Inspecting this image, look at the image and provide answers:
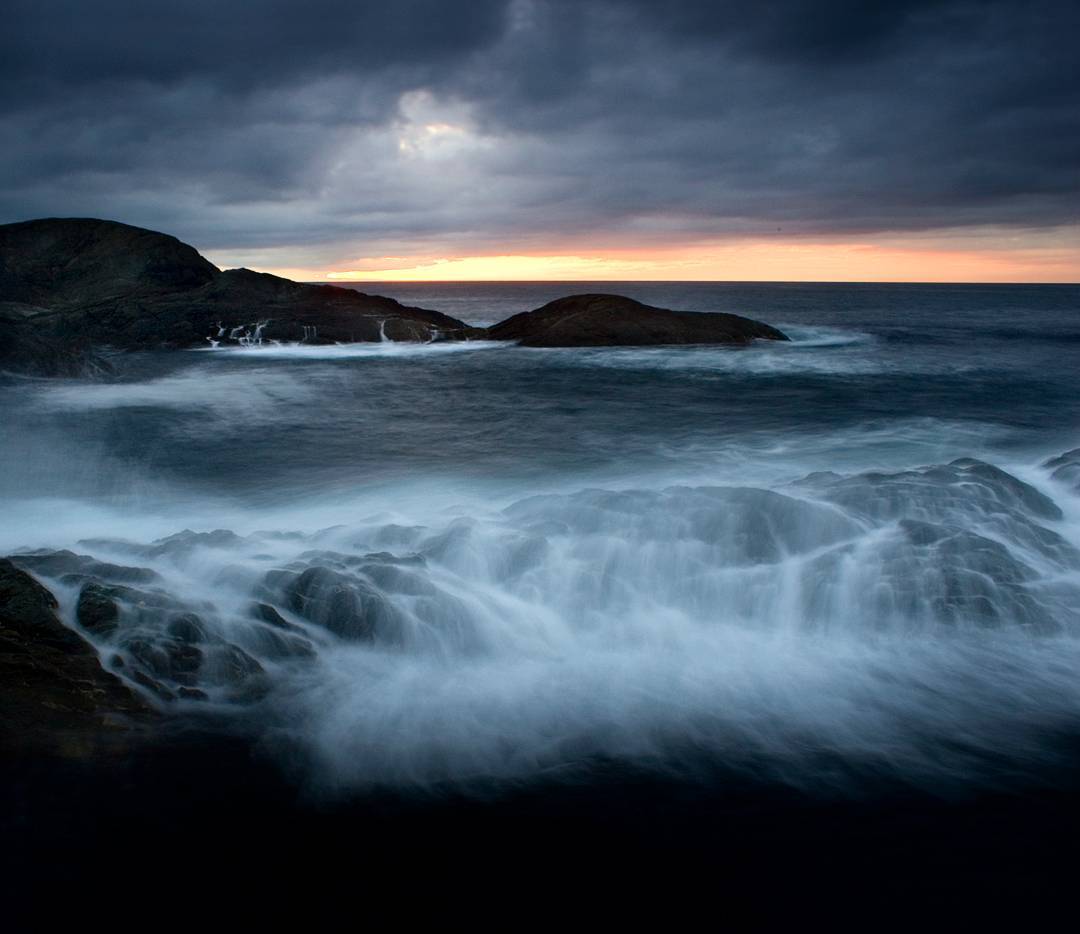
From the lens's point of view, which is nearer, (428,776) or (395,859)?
(395,859)

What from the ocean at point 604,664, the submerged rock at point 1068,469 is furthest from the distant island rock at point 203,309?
the submerged rock at point 1068,469

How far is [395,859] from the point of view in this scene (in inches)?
199

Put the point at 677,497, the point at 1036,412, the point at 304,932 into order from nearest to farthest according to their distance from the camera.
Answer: the point at 304,932
the point at 677,497
the point at 1036,412

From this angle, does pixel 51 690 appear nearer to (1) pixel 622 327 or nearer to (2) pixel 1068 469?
(2) pixel 1068 469

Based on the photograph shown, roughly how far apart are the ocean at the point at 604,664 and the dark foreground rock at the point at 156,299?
24794 mm

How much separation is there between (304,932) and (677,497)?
7549mm

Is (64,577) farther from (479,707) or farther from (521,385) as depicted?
(521,385)

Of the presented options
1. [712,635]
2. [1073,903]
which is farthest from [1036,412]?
[1073,903]

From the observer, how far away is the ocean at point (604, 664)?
17.3 feet

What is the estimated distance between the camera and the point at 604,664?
24.8 feet

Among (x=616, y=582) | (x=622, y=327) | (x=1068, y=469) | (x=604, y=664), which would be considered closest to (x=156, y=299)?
(x=622, y=327)

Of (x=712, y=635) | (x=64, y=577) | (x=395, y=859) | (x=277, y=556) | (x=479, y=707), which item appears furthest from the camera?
(x=277, y=556)

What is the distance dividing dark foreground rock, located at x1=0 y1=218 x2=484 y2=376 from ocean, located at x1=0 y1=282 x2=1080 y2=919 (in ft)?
81.3

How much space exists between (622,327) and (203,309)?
22502mm
